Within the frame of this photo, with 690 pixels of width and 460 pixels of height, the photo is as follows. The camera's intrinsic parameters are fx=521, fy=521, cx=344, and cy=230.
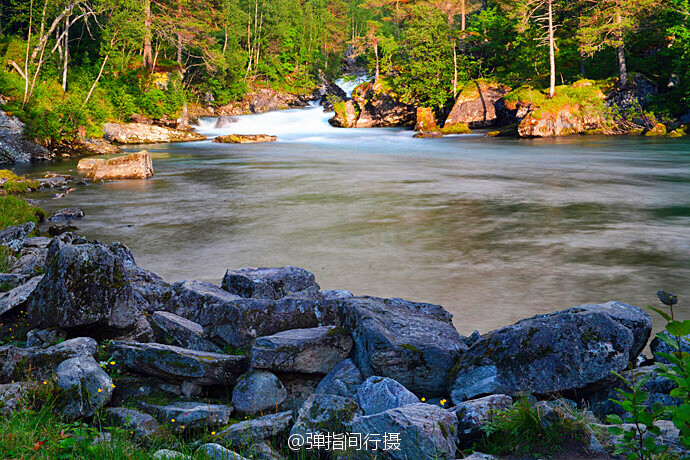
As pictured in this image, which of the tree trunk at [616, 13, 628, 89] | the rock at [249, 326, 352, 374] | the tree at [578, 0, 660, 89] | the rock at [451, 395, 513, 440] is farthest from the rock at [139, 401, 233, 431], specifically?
the tree trunk at [616, 13, 628, 89]

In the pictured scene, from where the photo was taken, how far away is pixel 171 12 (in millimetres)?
48188

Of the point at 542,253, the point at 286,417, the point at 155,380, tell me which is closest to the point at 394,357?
the point at 286,417

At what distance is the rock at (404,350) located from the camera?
4750 mm

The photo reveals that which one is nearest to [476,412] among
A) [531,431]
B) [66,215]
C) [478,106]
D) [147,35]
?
[531,431]

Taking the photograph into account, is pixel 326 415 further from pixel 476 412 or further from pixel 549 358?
pixel 549 358

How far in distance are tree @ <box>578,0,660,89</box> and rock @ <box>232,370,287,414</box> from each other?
40.7m

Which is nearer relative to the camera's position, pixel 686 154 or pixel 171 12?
pixel 686 154

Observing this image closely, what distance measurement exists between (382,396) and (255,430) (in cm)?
103

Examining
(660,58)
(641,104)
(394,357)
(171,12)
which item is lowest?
(394,357)

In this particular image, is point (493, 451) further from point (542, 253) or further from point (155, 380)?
point (542, 253)

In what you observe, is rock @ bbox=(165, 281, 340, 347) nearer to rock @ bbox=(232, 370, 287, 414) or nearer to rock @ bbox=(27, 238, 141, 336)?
rock @ bbox=(232, 370, 287, 414)

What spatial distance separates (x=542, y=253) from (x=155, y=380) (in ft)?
27.0

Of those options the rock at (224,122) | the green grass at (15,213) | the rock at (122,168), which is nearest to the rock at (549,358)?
the green grass at (15,213)

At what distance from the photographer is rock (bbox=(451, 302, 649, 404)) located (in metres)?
4.33
